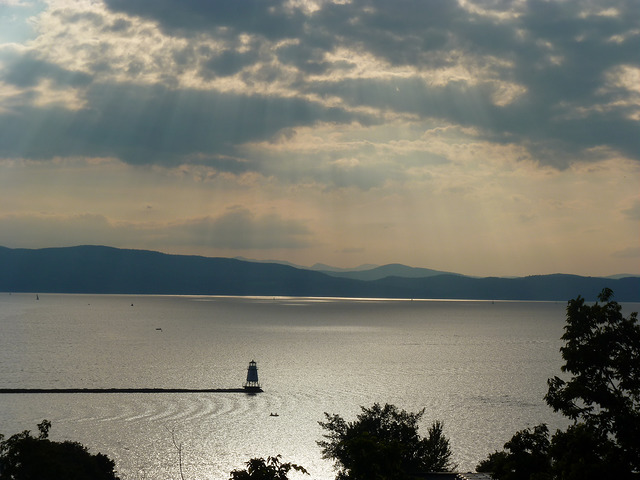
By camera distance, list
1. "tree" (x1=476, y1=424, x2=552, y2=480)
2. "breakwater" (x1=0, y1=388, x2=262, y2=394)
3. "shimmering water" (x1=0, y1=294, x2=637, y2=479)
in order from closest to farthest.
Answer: "tree" (x1=476, y1=424, x2=552, y2=480), "shimmering water" (x1=0, y1=294, x2=637, y2=479), "breakwater" (x1=0, y1=388, x2=262, y2=394)

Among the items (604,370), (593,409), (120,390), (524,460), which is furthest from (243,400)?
(593,409)

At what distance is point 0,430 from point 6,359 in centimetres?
8642

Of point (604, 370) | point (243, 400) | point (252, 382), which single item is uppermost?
point (604, 370)

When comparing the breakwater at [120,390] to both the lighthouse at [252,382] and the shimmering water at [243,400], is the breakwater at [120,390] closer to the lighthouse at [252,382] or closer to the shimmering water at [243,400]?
the lighthouse at [252,382]

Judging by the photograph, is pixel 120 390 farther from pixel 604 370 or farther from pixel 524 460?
pixel 604 370

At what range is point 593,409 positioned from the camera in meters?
22.4

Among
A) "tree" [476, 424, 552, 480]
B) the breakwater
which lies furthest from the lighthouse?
"tree" [476, 424, 552, 480]

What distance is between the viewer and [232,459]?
75750 mm

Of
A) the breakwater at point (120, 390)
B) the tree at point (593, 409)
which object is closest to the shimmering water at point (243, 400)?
the breakwater at point (120, 390)

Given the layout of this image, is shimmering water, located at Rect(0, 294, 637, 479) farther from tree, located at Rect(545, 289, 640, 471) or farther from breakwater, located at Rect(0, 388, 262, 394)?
tree, located at Rect(545, 289, 640, 471)

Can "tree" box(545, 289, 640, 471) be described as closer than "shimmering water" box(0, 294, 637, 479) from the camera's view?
Yes

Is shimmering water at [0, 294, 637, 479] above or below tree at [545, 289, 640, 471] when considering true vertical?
below

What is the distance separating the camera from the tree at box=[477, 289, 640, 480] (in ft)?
67.9

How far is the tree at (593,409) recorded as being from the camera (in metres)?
20.7
